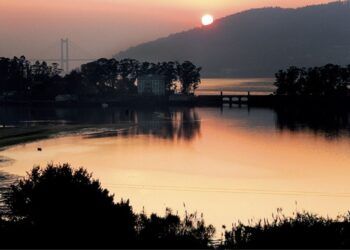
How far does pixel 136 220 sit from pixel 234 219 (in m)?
9.39

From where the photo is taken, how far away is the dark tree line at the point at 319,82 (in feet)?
595

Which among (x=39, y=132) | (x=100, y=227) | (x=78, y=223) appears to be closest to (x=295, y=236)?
(x=100, y=227)

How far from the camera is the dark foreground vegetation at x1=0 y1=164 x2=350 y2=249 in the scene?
2094 centimetres

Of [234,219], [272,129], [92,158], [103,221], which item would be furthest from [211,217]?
[272,129]

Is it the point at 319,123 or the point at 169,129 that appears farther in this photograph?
the point at 319,123

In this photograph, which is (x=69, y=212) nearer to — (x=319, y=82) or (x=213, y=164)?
(x=213, y=164)

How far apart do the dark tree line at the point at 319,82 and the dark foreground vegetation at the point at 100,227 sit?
15906 cm

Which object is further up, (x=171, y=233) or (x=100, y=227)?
(x=100, y=227)

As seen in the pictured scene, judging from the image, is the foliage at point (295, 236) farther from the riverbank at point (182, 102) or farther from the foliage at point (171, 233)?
the riverbank at point (182, 102)

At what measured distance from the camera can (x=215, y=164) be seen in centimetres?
6025

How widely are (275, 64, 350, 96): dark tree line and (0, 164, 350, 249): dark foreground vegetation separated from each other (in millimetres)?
159059

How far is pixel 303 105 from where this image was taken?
17500 cm

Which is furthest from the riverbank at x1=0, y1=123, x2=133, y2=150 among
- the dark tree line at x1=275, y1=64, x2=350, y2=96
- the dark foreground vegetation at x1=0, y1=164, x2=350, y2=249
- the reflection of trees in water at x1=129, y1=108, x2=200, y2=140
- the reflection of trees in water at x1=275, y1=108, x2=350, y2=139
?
the dark tree line at x1=275, y1=64, x2=350, y2=96

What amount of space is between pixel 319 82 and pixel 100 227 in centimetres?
16598
